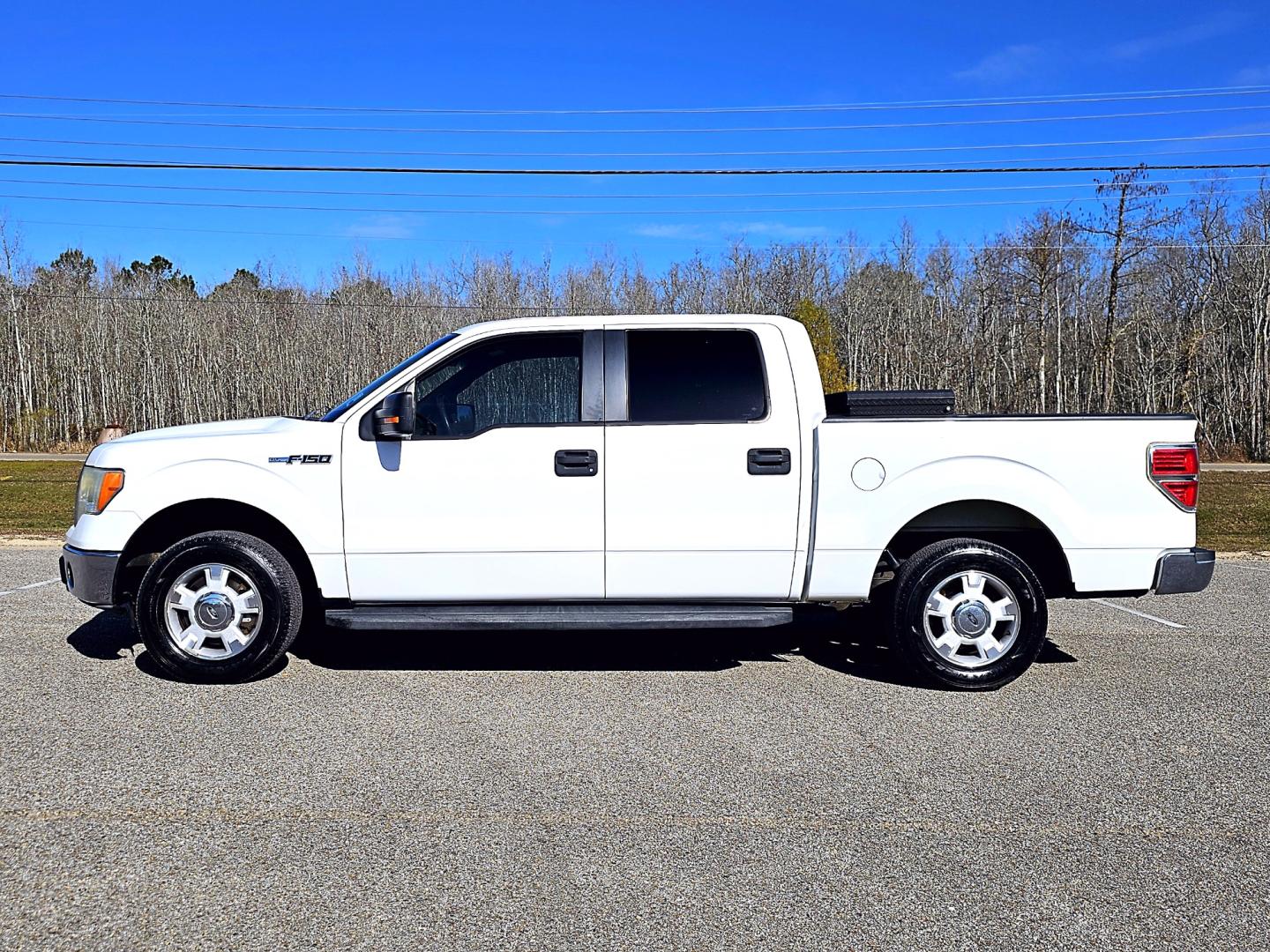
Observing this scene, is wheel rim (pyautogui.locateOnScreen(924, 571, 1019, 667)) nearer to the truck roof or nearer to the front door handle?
the truck roof

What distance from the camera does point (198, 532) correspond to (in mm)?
6398

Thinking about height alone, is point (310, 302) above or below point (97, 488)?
above

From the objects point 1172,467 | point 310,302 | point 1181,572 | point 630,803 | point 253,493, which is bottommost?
point 630,803

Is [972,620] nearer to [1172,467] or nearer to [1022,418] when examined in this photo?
[1022,418]

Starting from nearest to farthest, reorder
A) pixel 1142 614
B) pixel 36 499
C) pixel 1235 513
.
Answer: pixel 1142 614 < pixel 1235 513 < pixel 36 499

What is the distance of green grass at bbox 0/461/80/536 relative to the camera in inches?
557

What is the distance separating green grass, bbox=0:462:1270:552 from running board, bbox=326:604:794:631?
28.8ft

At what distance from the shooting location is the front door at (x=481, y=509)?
593 cm

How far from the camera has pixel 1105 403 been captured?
42.7 metres

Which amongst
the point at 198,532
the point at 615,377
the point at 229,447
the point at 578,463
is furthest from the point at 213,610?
the point at 615,377

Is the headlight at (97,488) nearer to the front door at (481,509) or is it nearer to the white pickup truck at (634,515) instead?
the white pickup truck at (634,515)

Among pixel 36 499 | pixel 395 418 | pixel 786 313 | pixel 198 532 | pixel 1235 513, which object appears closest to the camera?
pixel 395 418

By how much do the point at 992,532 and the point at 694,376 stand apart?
204 cm

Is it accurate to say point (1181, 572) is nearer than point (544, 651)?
Yes
